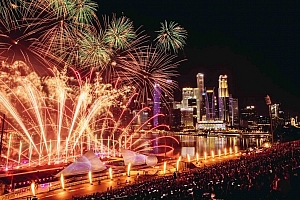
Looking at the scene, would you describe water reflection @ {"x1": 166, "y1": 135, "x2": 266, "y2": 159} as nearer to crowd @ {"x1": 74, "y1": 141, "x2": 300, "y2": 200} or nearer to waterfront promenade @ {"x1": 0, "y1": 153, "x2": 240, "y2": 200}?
waterfront promenade @ {"x1": 0, "y1": 153, "x2": 240, "y2": 200}

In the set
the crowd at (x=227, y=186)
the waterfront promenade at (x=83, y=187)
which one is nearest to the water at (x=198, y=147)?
the waterfront promenade at (x=83, y=187)

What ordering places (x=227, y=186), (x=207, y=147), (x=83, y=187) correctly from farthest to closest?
(x=207, y=147) → (x=83, y=187) → (x=227, y=186)

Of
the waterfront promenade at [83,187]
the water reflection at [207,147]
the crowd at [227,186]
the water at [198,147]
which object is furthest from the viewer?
the water at [198,147]

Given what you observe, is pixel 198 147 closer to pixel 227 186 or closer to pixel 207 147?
pixel 207 147

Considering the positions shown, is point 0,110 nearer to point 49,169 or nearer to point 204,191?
point 49,169

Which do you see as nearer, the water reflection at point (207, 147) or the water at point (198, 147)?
the water reflection at point (207, 147)

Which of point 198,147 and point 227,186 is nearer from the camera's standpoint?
point 227,186

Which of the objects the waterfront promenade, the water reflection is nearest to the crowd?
the waterfront promenade

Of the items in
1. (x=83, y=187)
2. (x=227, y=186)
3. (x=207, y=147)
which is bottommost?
(x=207, y=147)

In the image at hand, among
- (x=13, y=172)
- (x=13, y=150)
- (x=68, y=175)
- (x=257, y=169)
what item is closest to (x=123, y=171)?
(x=68, y=175)

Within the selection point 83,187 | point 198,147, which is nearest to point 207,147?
point 198,147

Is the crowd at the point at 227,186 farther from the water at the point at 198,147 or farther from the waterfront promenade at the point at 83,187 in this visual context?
the water at the point at 198,147
